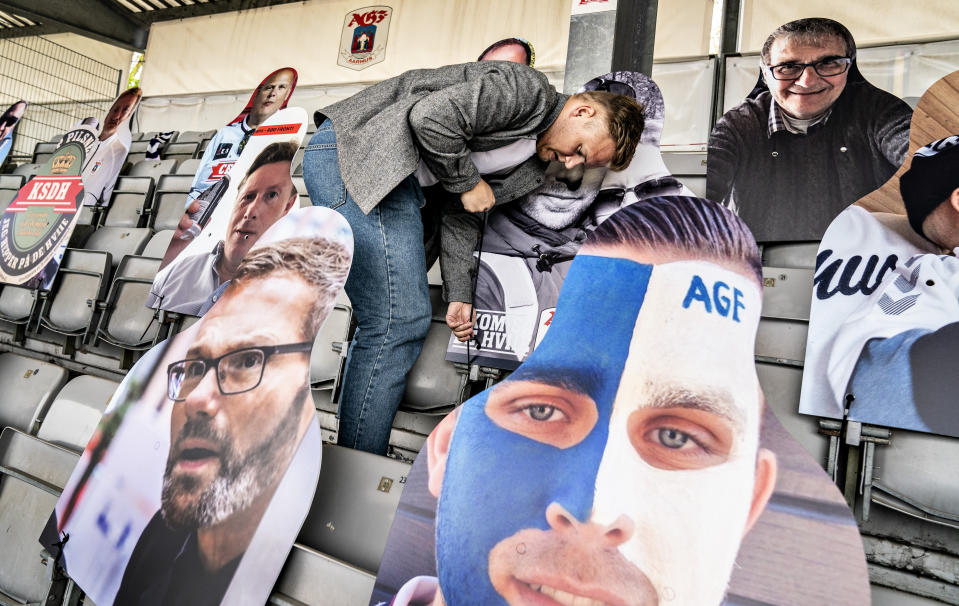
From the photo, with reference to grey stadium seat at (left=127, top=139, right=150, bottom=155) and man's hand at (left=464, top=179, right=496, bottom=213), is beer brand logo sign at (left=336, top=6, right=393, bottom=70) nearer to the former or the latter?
grey stadium seat at (left=127, top=139, right=150, bottom=155)

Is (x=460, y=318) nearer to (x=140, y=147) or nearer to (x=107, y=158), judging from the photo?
(x=107, y=158)

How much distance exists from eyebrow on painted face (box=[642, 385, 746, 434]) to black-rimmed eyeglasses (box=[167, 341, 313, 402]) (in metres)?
0.63

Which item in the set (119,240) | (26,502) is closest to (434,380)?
(26,502)

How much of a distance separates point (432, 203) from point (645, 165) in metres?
0.50

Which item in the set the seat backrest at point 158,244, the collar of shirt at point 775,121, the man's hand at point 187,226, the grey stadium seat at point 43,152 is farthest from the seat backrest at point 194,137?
the collar of shirt at point 775,121

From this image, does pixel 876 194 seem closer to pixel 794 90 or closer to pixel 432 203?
pixel 794 90

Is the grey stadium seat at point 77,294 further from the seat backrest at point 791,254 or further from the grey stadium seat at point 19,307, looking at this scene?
the seat backrest at point 791,254

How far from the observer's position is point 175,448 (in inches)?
45.1

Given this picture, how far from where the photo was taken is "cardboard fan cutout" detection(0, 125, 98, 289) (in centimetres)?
262

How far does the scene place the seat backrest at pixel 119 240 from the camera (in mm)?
2846

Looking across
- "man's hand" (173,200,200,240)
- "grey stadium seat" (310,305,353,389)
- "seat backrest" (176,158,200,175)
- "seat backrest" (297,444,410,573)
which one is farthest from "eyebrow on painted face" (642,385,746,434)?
"seat backrest" (176,158,200,175)

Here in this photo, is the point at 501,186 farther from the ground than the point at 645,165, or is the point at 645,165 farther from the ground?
the point at 645,165

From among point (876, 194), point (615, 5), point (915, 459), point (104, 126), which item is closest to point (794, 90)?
point (876, 194)

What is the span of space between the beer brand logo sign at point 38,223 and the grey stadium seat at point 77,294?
3.7 inches
